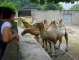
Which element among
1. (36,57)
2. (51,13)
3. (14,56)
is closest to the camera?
(14,56)

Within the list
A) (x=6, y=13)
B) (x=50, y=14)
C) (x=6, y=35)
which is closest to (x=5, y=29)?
(x=6, y=35)

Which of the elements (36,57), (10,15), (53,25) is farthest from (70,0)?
(10,15)

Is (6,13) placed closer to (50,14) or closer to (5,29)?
(5,29)

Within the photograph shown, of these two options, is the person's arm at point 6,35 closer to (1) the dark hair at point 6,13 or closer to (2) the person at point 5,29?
(2) the person at point 5,29

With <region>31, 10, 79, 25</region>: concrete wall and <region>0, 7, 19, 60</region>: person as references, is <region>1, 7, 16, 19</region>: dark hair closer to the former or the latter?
<region>0, 7, 19, 60</region>: person

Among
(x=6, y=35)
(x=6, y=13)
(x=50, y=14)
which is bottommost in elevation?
(x=50, y=14)

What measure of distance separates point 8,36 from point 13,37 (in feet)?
0.98

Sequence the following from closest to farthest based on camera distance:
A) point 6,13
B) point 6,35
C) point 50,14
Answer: point 6,35
point 6,13
point 50,14

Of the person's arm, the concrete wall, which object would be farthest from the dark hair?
the concrete wall

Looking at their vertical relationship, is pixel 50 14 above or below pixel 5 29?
below

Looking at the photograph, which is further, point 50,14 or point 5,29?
point 50,14

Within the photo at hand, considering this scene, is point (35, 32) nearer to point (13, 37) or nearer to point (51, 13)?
point (13, 37)

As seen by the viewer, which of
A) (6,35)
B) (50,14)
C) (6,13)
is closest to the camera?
(6,35)

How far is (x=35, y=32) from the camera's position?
11664 millimetres
